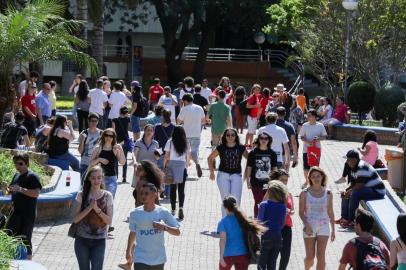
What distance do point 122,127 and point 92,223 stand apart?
10020 millimetres

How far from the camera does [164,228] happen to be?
10.6 m

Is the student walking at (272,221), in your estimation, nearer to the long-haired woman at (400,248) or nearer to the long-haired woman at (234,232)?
the long-haired woman at (234,232)

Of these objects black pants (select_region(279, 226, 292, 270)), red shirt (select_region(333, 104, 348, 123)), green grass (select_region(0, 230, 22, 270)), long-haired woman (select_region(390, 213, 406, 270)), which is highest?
red shirt (select_region(333, 104, 348, 123))

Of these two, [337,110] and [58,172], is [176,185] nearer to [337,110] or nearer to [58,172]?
[58,172]

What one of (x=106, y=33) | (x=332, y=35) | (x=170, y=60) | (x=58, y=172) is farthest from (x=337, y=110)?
(x=106, y=33)

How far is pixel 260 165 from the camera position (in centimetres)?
1483

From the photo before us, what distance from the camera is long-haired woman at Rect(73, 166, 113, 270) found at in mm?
11203

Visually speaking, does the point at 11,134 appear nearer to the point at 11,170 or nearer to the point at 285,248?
the point at 11,170

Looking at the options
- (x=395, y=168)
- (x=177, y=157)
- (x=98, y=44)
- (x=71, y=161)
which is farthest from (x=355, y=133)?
(x=177, y=157)

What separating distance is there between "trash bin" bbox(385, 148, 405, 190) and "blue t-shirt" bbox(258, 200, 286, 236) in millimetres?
8416

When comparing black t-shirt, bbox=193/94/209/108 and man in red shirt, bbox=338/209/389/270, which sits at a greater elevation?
black t-shirt, bbox=193/94/209/108

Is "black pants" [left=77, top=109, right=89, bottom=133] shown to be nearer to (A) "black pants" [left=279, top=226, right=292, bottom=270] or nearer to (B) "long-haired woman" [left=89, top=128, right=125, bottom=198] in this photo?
(B) "long-haired woman" [left=89, top=128, right=125, bottom=198]

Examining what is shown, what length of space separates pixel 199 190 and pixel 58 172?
10.2 ft

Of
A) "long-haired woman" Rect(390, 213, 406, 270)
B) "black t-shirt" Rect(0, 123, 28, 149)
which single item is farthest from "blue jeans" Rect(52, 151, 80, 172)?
"long-haired woman" Rect(390, 213, 406, 270)
